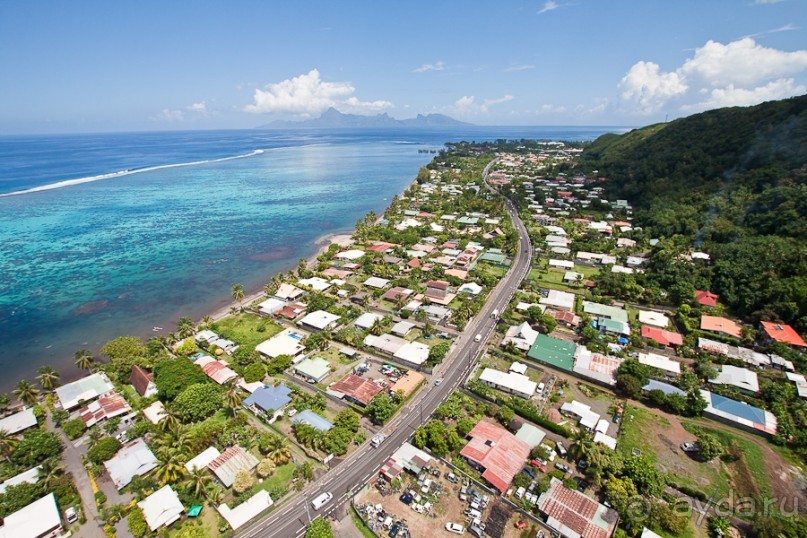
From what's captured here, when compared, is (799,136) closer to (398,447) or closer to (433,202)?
(433,202)

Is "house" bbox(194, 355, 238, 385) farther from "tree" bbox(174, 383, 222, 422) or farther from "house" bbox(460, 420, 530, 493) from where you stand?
"house" bbox(460, 420, 530, 493)

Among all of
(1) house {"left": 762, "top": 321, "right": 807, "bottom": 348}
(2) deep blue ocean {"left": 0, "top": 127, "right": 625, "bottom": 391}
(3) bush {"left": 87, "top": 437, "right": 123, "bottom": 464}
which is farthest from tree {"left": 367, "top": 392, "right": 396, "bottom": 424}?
(1) house {"left": 762, "top": 321, "right": 807, "bottom": 348}

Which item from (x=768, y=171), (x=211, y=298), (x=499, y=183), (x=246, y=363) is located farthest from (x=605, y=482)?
(x=499, y=183)

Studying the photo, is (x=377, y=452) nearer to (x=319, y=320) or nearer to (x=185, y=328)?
(x=319, y=320)

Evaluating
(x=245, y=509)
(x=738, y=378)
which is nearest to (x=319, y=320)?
(x=245, y=509)

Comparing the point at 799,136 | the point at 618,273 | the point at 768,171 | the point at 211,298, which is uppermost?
the point at 799,136
